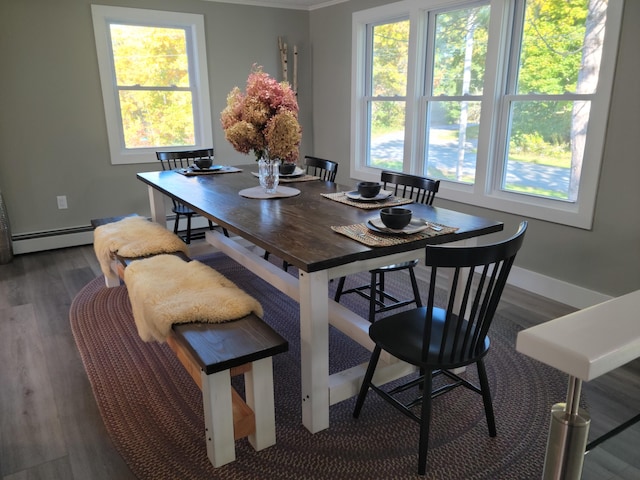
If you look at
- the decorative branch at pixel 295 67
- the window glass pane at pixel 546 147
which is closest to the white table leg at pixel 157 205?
the decorative branch at pixel 295 67

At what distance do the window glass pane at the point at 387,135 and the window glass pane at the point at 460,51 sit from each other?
19.6 inches

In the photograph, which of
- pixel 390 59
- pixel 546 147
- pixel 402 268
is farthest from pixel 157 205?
pixel 546 147

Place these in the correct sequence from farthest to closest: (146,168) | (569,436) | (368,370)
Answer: (146,168) < (368,370) < (569,436)

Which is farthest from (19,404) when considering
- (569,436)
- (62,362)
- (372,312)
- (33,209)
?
(33,209)

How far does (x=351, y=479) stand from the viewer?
169 centimetres

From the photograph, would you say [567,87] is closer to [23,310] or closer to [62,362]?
[62,362]

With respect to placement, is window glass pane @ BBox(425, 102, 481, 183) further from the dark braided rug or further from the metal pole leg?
the metal pole leg

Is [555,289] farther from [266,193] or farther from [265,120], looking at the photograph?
[265,120]

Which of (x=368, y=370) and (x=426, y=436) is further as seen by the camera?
(x=368, y=370)

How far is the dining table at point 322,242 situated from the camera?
1.74m

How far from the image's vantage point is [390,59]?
14.3ft

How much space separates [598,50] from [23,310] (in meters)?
3.95

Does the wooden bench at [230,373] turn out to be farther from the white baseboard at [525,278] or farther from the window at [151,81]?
the window at [151,81]

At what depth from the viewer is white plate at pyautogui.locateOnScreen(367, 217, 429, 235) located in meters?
1.86
